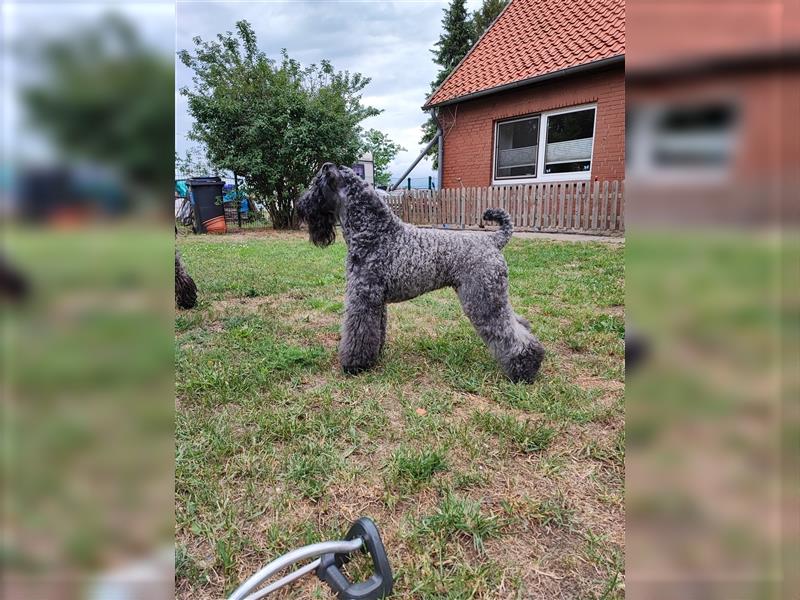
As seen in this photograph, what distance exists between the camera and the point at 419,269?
256 cm

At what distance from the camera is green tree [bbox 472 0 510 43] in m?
23.4

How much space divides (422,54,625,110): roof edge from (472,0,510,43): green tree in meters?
16.7

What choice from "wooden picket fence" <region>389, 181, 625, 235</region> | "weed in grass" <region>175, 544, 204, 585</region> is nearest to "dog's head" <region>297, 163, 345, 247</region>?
"weed in grass" <region>175, 544, 204, 585</region>

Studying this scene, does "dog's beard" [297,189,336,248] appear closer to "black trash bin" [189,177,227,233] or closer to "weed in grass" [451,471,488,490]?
"weed in grass" [451,471,488,490]

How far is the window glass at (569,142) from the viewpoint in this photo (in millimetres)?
8788

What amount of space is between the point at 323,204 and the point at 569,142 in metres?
8.07

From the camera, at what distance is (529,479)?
5.90 feet

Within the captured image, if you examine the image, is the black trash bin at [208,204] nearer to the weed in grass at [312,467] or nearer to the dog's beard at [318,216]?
the dog's beard at [318,216]

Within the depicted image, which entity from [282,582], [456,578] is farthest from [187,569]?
[456,578]

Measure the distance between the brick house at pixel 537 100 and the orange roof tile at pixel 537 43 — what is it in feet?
0.10
